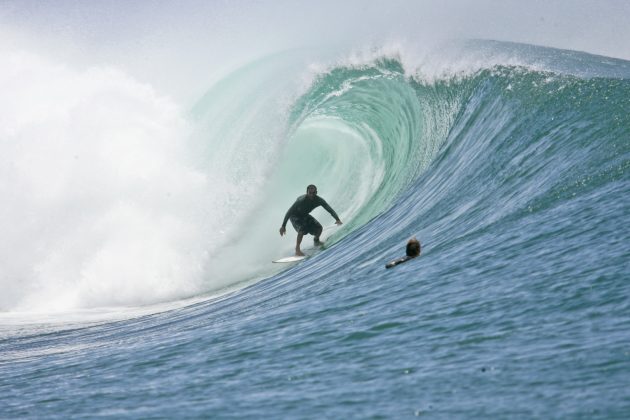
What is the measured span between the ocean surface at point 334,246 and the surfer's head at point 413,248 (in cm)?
20

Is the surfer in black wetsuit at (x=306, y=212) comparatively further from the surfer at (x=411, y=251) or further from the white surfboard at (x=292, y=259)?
the surfer at (x=411, y=251)

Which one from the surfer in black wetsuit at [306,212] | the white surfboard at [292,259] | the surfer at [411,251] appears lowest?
the surfer at [411,251]

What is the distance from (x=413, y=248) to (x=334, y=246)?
4.89 m

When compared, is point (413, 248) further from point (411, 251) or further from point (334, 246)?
point (334, 246)

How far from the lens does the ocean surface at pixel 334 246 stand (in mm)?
5094

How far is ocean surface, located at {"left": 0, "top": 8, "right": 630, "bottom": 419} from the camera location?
5094 millimetres

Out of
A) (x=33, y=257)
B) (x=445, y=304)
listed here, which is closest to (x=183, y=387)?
(x=445, y=304)

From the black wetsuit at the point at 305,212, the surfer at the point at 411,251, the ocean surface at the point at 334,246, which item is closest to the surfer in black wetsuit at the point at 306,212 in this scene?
the black wetsuit at the point at 305,212

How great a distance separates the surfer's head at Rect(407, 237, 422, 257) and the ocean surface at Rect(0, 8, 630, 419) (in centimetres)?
20

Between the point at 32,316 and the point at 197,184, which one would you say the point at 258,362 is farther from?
the point at 197,184

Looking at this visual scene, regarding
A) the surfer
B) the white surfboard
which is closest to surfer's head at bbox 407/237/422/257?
the surfer

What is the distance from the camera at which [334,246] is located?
13875 millimetres

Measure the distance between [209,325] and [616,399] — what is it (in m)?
5.26

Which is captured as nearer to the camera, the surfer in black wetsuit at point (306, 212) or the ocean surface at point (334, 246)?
the ocean surface at point (334, 246)
